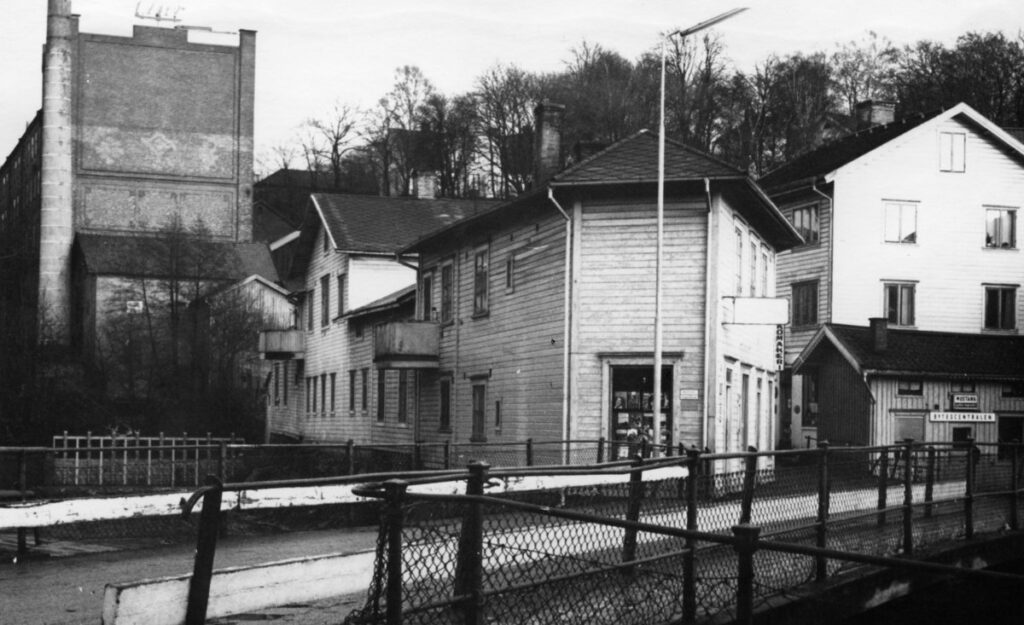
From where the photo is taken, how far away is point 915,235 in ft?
138

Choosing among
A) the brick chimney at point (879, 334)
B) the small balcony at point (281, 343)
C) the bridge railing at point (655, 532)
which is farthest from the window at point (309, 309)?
the bridge railing at point (655, 532)

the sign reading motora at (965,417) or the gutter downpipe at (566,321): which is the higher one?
the gutter downpipe at (566,321)

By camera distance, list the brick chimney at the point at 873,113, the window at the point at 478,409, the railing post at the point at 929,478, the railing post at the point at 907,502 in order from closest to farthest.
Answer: the railing post at the point at 907,502
the railing post at the point at 929,478
the window at the point at 478,409
the brick chimney at the point at 873,113

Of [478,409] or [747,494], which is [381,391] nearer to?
[478,409]

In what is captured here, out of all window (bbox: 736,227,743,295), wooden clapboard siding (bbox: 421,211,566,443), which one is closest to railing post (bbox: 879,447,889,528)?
wooden clapboard siding (bbox: 421,211,566,443)

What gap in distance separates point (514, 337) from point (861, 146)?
20.0 m

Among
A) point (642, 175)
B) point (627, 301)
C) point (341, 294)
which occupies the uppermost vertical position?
point (642, 175)

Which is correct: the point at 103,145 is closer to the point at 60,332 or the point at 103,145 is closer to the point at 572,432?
the point at 60,332

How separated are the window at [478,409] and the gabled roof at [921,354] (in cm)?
1120

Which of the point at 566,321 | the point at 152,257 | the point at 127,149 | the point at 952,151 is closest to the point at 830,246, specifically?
the point at 952,151

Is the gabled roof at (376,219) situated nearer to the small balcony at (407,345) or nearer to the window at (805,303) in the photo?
the small balcony at (407,345)

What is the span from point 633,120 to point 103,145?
85.5 ft

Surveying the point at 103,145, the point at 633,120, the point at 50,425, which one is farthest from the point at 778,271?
the point at 103,145

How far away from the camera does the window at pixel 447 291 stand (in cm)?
3328
